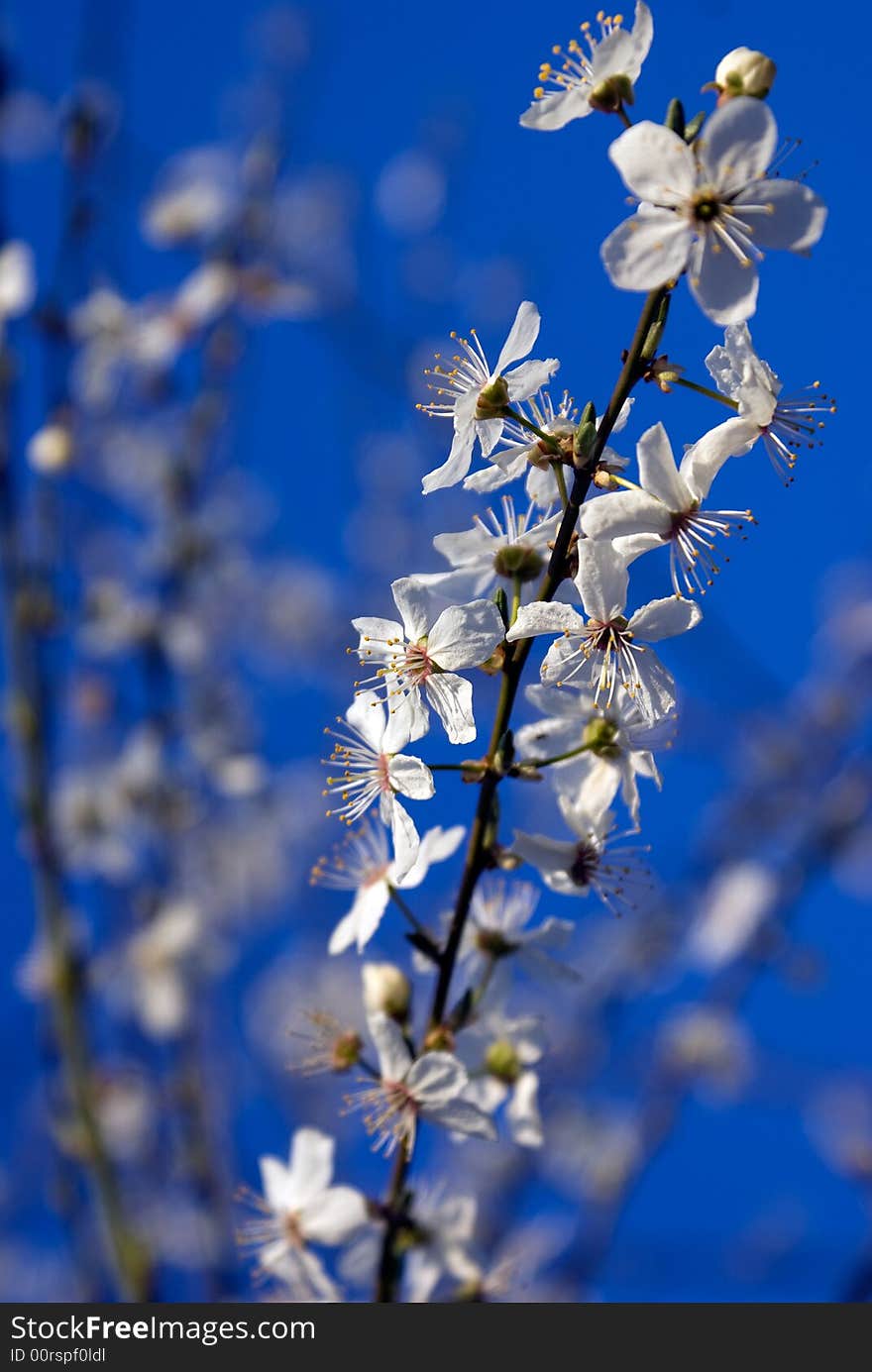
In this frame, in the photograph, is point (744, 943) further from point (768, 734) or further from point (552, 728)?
point (552, 728)

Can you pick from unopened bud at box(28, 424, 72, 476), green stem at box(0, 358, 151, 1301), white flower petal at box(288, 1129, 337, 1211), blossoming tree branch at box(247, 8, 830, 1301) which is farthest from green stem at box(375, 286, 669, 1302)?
unopened bud at box(28, 424, 72, 476)

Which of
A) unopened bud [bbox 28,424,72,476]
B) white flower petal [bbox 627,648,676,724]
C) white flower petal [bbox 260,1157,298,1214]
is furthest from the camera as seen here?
unopened bud [bbox 28,424,72,476]

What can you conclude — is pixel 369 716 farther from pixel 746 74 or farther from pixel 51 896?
pixel 51 896

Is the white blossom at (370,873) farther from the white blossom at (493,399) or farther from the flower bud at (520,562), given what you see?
the white blossom at (493,399)

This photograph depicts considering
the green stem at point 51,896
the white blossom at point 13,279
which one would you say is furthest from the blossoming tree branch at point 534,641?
the white blossom at point 13,279

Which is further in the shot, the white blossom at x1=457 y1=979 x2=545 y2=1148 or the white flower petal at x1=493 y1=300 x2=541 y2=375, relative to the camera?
the white blossom at x1=457 y1=979 x2=545 y2=1148

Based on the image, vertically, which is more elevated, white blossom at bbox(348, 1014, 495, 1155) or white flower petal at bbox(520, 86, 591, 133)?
white flower petal at bbox(520, 86, 591, 133)

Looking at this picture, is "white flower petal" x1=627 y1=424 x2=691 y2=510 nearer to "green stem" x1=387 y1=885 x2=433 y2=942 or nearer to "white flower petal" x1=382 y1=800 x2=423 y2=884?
"white flower petal" x1=382 y1=800 x2=423 y2=884
